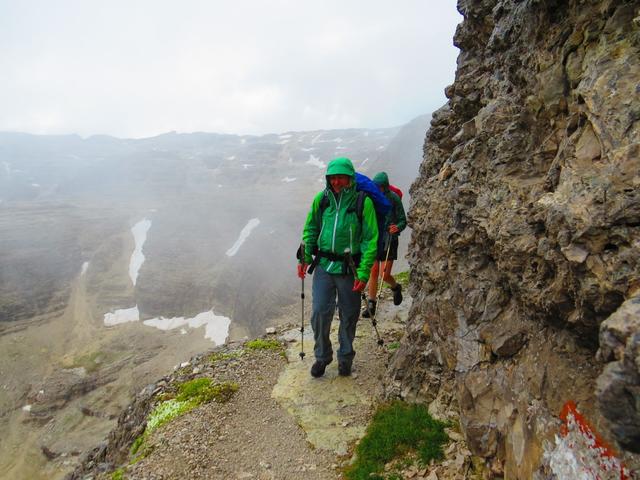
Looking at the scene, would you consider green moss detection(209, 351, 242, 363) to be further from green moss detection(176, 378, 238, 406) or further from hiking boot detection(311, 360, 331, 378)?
hiking boot detection(311, 360, 331, 378)

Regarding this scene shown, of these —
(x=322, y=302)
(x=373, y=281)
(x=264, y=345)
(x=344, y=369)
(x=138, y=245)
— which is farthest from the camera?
(x=138, y=245)

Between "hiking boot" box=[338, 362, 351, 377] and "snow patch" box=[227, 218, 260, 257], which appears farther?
"snow patch" box=[227, 218, 260, 257]

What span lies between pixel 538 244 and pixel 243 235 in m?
120

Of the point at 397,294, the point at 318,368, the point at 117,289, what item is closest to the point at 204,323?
the point at 117,289

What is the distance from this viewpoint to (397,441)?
7.35 meters

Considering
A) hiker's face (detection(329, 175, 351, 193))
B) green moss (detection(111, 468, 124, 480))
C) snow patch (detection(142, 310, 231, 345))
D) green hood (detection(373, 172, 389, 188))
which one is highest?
hiker's face (detection(329, 175, 351, 193))

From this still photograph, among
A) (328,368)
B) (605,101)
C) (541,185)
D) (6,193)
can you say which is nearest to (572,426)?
(541,185)

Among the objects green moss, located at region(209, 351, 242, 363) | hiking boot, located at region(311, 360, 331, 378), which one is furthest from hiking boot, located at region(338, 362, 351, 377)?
green moss, located at region(209, 351, 242, 363)

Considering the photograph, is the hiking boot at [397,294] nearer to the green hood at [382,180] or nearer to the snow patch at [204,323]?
the green hood at [382,180]

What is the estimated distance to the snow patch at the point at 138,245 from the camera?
105162 mm

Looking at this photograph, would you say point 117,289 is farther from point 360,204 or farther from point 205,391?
point 360,204

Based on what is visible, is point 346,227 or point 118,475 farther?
point 346,227

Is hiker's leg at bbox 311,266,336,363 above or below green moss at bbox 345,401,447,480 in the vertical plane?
above

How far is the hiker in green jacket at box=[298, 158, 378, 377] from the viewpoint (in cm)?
868
